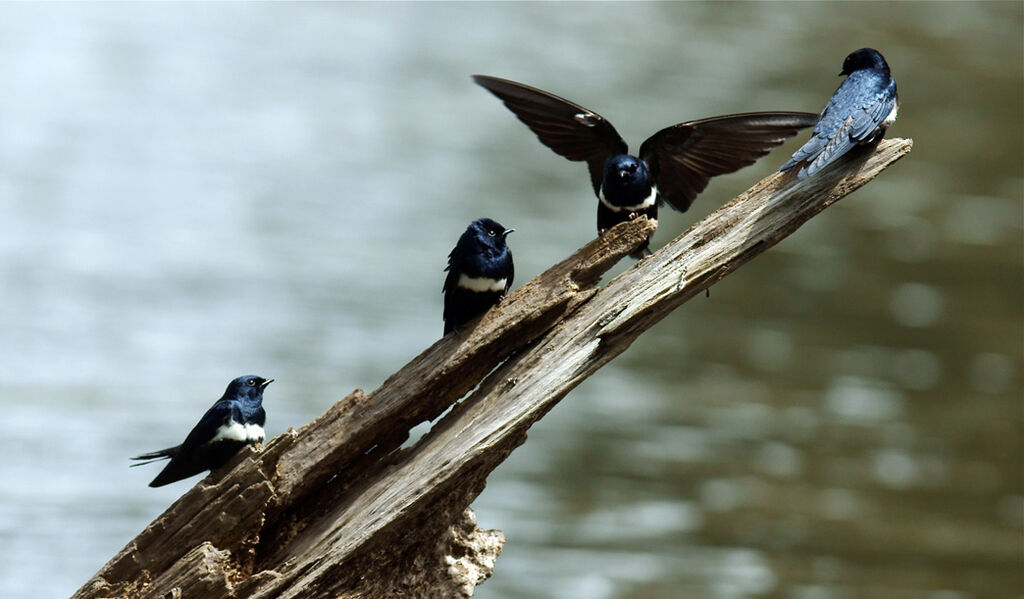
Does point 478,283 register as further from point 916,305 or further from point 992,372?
point 916,305

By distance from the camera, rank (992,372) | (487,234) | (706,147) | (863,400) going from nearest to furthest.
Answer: (487,234), (706,147), (863,400), (992,372)

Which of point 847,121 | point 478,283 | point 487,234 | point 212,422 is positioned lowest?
point 212,422

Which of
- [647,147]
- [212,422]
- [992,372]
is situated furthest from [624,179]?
[992,372]

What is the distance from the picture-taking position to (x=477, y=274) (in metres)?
4.07

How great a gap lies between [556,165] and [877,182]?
3.36 metres

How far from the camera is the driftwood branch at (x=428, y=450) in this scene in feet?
12.6

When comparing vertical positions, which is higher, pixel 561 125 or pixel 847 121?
pixel 561 125

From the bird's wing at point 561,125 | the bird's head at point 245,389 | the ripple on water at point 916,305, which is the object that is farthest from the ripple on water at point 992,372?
the bird's head at point 245,389

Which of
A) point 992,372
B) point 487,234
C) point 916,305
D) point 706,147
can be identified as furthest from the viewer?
point 916,305

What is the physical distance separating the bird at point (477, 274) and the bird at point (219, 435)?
69 centimetres

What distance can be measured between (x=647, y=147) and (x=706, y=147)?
22cm

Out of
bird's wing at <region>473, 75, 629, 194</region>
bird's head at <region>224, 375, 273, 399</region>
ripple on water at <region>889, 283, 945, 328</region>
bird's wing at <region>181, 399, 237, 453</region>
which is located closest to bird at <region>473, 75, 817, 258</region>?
bird's wing at <region>473, 75, 629, 194</region>

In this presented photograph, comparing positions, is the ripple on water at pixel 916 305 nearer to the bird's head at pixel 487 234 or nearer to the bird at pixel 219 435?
the bird's head at pixel 487 234

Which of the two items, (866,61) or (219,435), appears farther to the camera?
(866,61)
